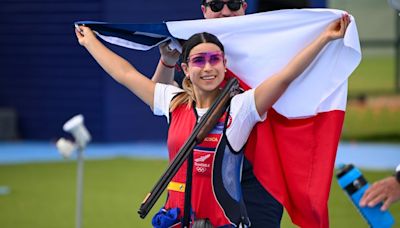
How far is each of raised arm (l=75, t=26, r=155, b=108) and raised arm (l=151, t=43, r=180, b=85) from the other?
0.31 meters

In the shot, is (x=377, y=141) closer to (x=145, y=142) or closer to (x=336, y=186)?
(x=145, y=142)

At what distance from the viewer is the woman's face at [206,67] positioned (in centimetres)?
535

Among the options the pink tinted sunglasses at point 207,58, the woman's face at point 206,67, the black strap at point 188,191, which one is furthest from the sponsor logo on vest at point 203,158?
the pink tinted sunglasses at point 207,58

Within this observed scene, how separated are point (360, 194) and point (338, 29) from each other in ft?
3.01

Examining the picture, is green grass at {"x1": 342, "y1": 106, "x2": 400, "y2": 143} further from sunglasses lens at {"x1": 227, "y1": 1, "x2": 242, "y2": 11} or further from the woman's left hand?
the woman's left hand

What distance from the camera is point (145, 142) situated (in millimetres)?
18422

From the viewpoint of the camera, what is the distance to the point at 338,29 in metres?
5.27

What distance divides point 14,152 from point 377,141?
20.9 ft

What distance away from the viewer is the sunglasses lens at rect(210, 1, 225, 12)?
5.95m

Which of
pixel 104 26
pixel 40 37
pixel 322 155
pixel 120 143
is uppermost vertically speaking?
pixel 104 26

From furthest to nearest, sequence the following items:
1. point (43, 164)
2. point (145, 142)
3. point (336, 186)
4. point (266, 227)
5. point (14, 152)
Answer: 1. point (145, 142)
2. point (14, 152)
3. point (43, 164)
4. point (336, 186)
5. point (266, 227)

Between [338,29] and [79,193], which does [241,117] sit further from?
[79,193]

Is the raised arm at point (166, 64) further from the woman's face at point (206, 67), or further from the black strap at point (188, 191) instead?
the black strap at point (188, 191)

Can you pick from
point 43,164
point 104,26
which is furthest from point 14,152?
point 104,26
